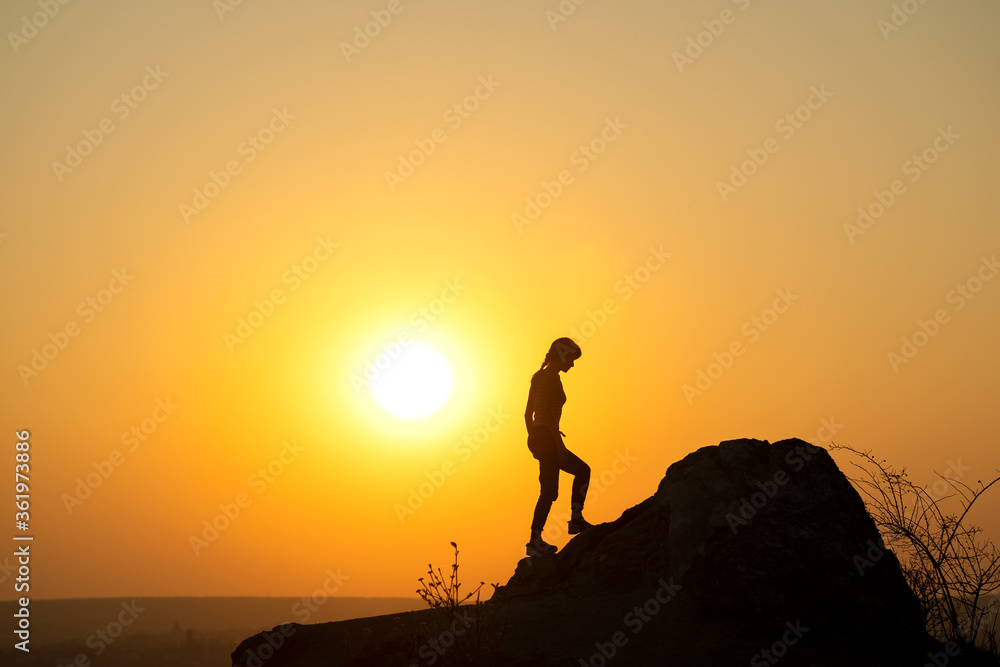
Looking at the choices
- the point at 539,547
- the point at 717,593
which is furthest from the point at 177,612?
the point at 717,593

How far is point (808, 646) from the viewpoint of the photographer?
27.1ft

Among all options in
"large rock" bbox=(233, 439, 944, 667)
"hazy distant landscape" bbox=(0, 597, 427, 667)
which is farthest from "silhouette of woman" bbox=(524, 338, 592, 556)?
"hazy distant landscape" bbox=(0, 597, 427, 667)

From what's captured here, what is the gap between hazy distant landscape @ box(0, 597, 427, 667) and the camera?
90.5m

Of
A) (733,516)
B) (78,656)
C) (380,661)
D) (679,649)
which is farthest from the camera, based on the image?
(78,656)

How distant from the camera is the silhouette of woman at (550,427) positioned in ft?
36.2

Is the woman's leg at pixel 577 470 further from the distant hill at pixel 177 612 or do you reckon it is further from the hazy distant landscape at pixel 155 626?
the distant hill at pixel 177 612

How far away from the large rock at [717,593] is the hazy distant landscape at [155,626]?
57.5 m

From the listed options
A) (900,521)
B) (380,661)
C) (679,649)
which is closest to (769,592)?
(679,649)

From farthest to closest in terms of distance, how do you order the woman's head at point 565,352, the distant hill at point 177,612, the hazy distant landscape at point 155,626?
the distant hill at point 177,612 < the hazy distant landscape at point 155,626 < the woman's head at point 565,352

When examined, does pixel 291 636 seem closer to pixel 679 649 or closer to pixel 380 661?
pixel 380 661

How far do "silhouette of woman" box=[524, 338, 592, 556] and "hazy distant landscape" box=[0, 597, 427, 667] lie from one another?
5689cm

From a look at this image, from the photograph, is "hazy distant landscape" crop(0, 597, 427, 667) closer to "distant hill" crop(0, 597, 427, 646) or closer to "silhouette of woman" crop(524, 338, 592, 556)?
"distant hill" crop(0, 597, 427, 646)

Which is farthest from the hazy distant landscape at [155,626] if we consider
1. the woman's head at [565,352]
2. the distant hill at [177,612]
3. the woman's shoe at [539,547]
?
the woman's head at [565,352]

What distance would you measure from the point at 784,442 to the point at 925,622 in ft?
8.49
